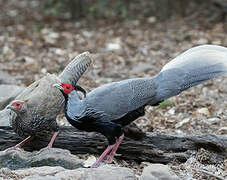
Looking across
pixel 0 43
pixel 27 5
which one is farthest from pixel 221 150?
pixel 27 5

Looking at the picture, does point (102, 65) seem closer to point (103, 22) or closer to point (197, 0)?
point (103, 22)

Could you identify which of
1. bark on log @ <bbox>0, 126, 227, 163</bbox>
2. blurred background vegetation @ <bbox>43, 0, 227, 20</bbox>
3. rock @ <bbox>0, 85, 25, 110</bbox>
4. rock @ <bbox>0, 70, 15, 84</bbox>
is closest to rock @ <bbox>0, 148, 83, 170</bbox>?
bark on log @ <bbox>0, 126, 227, 163</bbox>

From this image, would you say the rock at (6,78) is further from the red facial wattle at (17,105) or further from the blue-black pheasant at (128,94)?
the blue-black pheasant at (128,94)

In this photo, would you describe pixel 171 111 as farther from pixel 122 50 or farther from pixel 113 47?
pixel 113 47

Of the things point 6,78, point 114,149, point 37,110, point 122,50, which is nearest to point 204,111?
point 114,149

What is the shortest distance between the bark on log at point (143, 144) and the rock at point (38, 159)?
1.27 ft

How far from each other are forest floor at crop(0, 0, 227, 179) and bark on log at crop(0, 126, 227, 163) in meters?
0.99

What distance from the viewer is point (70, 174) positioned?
357 cm

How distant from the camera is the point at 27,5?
38.4 ft

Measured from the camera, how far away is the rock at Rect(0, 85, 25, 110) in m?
5.48

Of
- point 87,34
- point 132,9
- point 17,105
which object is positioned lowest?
point 17,105

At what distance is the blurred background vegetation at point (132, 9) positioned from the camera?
9905mm

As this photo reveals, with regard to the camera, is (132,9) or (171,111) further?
(132,9)

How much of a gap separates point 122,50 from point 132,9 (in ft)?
8.00
